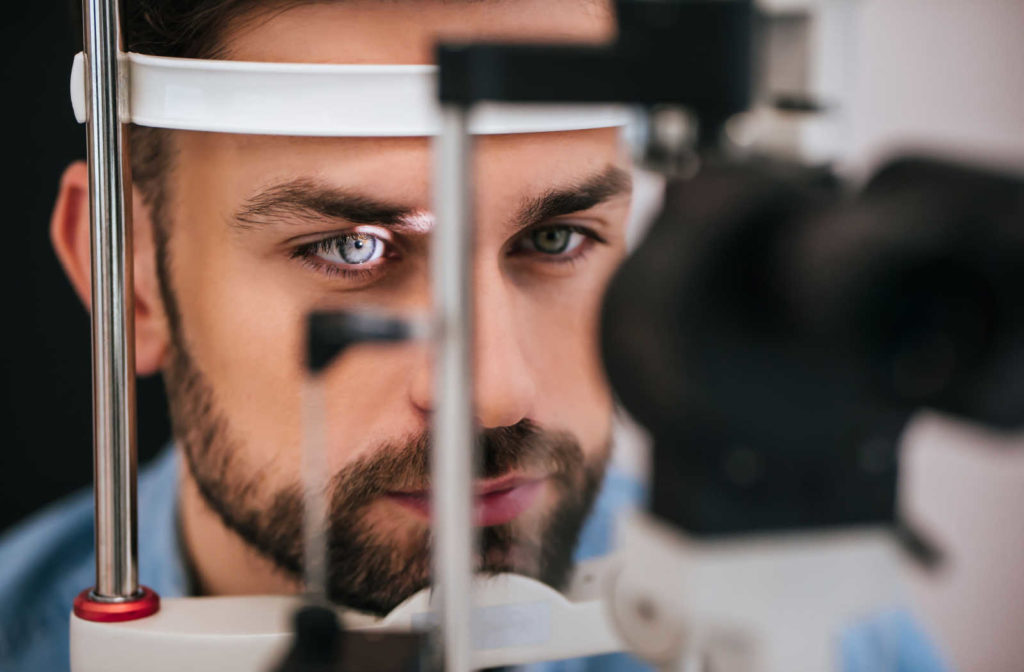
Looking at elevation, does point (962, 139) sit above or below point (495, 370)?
above

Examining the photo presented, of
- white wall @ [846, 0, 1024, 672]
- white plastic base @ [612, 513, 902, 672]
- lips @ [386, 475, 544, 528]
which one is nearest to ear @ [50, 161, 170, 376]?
lips @ [386, 475, 544, 528]

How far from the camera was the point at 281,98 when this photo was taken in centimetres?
88

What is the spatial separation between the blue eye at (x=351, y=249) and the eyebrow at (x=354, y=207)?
0.15ft

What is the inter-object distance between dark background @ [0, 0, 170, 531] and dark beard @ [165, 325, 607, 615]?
0.53 m

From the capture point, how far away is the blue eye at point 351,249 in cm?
100

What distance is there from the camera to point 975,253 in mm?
456

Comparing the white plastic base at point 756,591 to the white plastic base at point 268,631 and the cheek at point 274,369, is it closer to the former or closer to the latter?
the white plastic base at point 268,631

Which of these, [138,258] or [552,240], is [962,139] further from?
[138,258]

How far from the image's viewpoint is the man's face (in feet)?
3.04

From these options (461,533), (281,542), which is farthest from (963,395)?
(281,542)

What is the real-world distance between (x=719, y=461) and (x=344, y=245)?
22.4 inches

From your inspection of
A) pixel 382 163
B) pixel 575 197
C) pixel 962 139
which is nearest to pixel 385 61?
pixel 382 163

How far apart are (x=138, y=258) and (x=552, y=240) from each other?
389 mm

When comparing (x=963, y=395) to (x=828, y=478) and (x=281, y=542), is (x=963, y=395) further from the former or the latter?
(x=281, y=542)
